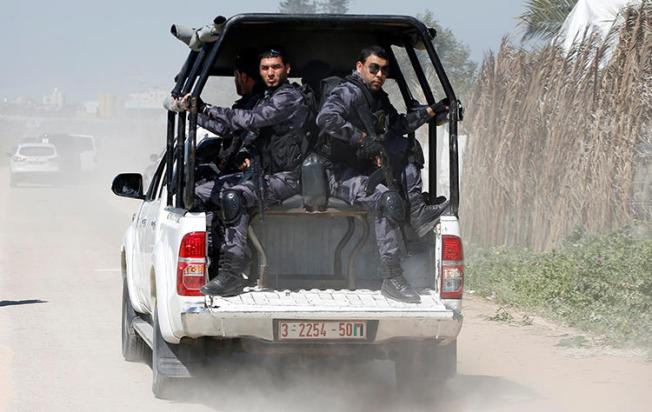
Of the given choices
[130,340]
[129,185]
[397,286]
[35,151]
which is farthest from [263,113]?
[35,151]

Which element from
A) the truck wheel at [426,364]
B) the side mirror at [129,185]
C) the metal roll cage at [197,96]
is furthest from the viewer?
the side mirror at [129,185]

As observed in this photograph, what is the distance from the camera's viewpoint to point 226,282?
8.04 metres

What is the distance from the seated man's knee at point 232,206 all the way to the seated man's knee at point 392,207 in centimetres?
80

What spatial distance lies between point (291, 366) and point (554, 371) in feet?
7.44

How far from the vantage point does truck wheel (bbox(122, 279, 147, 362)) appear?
1046cm

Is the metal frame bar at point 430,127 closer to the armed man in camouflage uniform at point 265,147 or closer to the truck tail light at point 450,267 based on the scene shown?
the armed man in camouflage uniform at point 265,147

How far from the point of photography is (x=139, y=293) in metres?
9.91

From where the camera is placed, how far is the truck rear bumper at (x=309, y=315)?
789 centimetres

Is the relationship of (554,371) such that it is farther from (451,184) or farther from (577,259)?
(577,259)

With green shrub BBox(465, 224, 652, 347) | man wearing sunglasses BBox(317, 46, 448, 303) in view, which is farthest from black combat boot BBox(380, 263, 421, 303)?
green shrub BBox(465, 224, 652, 347)

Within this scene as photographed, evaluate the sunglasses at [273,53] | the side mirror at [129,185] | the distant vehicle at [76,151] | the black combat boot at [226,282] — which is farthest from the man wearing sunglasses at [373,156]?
the distant vehicle at [76,151]

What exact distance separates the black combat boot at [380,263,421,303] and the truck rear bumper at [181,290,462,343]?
0.04m

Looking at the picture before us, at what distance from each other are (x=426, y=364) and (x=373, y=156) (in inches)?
50.3

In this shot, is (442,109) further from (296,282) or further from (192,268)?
(192,268)
